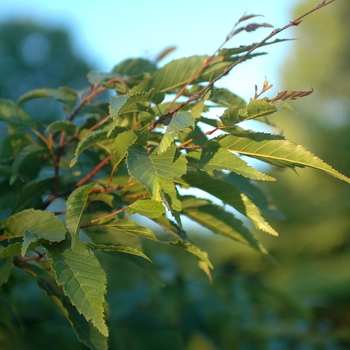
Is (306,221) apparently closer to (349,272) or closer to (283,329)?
(349,272)

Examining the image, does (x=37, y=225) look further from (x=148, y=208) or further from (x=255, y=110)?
(x=255, y=110)

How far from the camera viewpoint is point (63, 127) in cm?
87

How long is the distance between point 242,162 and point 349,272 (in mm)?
4698

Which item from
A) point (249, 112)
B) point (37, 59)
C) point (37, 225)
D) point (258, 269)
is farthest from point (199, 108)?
point (37, 59)

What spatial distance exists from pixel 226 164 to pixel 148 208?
13 cm

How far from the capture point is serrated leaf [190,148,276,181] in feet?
2.19

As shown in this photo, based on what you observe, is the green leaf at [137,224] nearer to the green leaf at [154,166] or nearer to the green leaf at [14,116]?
the green leaf at [154,166]

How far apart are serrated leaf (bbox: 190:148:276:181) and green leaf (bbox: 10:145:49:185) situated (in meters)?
0.33

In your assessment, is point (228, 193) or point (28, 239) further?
point (228, 193)

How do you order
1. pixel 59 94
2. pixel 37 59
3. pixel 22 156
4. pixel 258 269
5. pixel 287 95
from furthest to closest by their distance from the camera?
pixel 37 59 → pixel 258 269 → pixel 59 94 → pixel 22 156 → pixel 287 95

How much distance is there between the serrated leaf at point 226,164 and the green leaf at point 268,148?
0.06 feet

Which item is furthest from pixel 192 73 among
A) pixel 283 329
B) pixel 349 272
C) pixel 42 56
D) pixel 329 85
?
pixel 42 56

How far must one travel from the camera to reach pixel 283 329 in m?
1.71

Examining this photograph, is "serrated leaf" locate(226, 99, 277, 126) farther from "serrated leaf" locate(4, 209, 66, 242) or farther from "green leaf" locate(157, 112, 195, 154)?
"serrated leaf" locate(4, 209, 66, 242)
